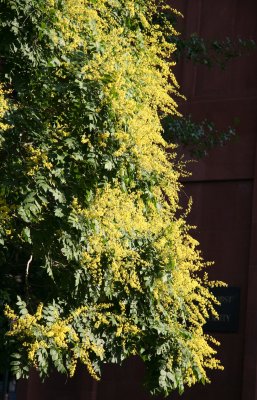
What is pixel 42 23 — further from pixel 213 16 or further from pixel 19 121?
pixel 213 16

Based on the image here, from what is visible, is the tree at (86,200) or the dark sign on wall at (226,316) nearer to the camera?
the tree at (86,200)

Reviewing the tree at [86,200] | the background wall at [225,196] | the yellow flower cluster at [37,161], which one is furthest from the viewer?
the background wall at [225,196]

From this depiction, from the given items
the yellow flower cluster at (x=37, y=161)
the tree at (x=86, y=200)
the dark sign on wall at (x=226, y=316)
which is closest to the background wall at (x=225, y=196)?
the dark sign on wall at (x=226, y=316)

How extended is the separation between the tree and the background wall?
8.97m

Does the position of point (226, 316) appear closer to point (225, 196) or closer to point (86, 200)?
point (225, 196)

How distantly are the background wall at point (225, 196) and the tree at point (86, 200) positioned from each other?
8968mm

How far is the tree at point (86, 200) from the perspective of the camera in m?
13.9

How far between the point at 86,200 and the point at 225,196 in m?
12.2

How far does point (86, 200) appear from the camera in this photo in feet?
46.3

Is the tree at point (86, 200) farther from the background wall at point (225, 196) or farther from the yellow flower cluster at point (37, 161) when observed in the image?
the background wall at point (225, 196)

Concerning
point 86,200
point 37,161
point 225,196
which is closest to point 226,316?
point 225,196

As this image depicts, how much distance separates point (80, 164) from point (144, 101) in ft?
7.13

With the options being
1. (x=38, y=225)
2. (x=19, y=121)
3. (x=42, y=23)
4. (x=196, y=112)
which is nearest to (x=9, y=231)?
(x=38, y=225)

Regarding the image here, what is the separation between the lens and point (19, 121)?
1406 cm
